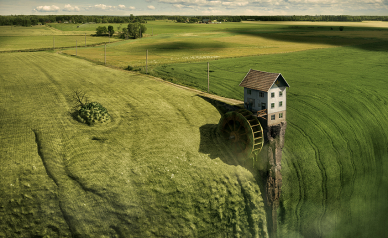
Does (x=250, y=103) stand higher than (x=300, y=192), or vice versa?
(x=250, y=103)

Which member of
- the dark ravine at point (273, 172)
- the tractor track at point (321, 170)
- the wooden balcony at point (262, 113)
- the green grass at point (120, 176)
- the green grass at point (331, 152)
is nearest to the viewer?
the green grass at point (120, 176)

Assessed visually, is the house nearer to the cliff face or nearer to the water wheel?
the cliff face

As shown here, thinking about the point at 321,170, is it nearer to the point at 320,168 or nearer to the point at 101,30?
the point at 320,168

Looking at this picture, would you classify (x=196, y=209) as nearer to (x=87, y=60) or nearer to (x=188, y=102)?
(x=188, y=102)

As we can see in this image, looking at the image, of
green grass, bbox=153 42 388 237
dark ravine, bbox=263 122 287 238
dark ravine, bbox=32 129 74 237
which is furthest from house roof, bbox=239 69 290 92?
dark ravine, bbox=32 129 74 237

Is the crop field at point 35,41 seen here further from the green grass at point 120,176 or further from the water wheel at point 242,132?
the water wheel at point 242,132

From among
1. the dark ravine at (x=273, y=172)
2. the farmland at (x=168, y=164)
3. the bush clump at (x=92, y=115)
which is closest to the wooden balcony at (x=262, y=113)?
the dark ravine at (x=273, y=172)

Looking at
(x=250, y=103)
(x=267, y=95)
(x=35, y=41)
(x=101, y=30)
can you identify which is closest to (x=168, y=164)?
(x=250, y=103)
